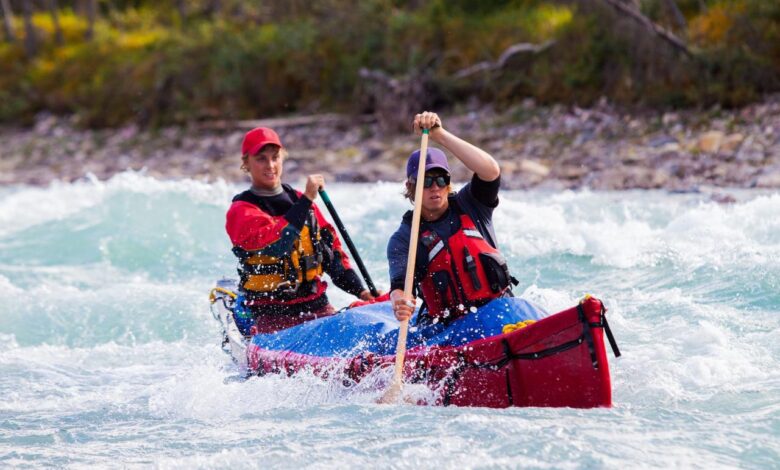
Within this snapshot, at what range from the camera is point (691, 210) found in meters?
9.35

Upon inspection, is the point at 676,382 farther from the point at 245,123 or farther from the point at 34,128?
the point at 34,128

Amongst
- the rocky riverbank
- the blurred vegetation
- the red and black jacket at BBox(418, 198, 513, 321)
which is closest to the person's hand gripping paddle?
the red and black jacket at BBox(418, 198, 513, 321)

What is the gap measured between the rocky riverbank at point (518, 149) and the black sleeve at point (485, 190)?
6.36 meters

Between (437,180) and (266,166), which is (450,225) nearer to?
(437,180)

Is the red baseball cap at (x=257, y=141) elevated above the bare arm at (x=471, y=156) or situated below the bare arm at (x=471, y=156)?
above

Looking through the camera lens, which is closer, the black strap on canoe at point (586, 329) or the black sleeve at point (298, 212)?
the black strap on canoe at point (586, 329)

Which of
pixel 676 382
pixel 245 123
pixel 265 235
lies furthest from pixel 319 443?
pixel 245 123

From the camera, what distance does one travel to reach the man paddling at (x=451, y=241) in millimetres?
4832

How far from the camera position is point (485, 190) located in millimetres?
4902

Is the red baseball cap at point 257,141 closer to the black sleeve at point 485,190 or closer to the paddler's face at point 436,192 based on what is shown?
the paddler's face at point 436,192

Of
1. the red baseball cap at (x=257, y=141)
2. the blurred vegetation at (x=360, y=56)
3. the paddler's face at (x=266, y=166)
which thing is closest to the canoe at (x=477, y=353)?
the paddler's face at (x=266, y=166)

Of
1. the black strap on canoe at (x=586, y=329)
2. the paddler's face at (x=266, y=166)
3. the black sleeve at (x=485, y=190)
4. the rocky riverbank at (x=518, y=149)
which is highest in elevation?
the rocky riverbank at (x=518, y=149)

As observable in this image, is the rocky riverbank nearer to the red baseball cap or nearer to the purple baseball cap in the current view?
the red baseball cap

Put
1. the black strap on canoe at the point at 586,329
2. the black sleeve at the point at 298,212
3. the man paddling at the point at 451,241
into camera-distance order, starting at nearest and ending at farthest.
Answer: the black strap on canoe at the point at 586,329
the man paddling at the point at 451,241
the black sleeve at the point at 298,212
